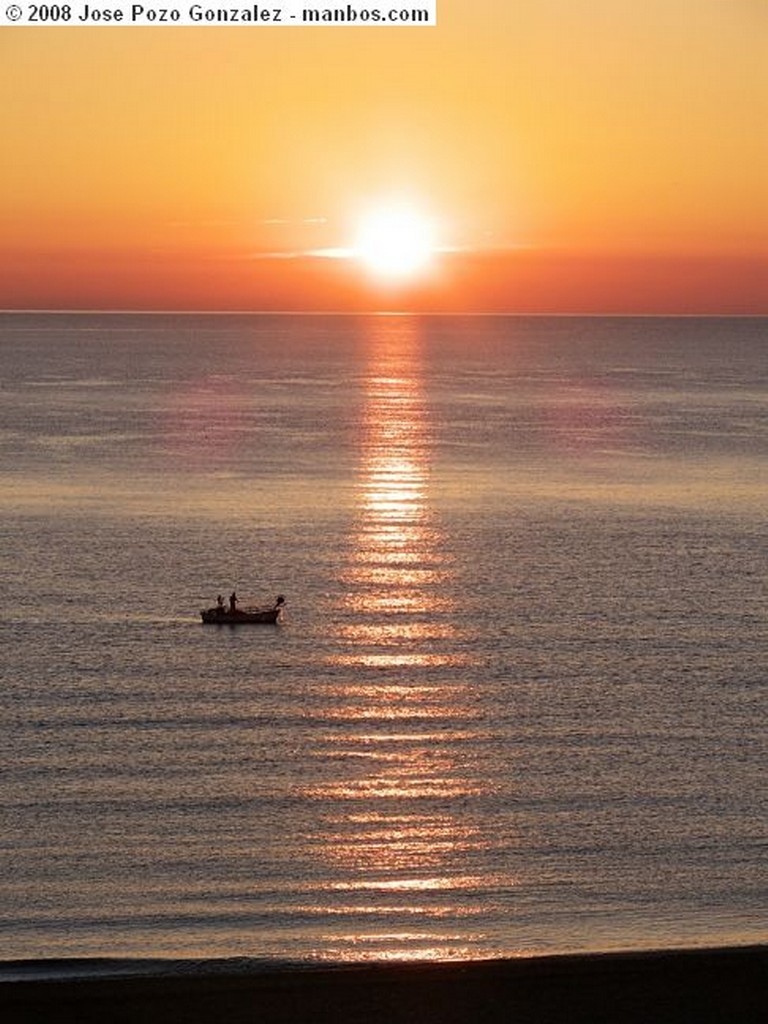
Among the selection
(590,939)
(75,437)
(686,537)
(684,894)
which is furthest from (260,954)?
(75,437)

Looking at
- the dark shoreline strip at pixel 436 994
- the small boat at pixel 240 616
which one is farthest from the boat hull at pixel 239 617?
the dark shoreline strip at pixel 436 994

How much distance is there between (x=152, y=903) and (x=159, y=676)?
63.9 feet

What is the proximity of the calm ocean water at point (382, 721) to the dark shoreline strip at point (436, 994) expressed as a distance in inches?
401

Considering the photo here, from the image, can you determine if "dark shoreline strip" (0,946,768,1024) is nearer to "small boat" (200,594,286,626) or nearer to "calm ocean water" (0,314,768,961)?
"calm ocean water" (0,314,768,961)

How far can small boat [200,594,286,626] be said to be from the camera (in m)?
60.1

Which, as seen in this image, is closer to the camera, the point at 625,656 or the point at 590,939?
the point at 590,939

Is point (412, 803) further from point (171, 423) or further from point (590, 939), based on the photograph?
point (171, 423)

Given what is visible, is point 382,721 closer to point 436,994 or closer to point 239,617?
point 239,617

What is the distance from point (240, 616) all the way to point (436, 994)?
4146 centimetres

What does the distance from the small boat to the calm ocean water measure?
0.53m

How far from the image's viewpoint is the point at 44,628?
59.0 metres

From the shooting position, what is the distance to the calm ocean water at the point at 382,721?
32906mm

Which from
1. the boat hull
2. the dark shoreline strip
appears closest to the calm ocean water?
the boat hull

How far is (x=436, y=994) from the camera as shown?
62.2ft
